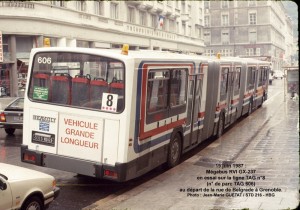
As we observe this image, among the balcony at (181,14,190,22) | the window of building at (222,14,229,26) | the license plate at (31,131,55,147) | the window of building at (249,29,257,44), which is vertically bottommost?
the license plate at (31,131,55,147)

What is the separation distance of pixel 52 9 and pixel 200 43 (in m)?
33.0

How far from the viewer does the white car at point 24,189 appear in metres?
6.24

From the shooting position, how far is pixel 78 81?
8.70 m

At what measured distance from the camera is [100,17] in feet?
104

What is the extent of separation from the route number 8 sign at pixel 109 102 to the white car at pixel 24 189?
6.14ft

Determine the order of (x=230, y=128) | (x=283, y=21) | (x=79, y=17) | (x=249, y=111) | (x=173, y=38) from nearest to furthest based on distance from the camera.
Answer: (x=230, y=128) < (x=249, y=111) < (x=79, y=17) < (x=173, y=38) < (x=283, y=21)

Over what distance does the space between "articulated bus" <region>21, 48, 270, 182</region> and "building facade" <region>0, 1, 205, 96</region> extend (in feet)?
4.03

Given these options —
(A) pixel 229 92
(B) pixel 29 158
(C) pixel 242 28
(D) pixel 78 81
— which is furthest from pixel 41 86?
(C) pixel 242 28

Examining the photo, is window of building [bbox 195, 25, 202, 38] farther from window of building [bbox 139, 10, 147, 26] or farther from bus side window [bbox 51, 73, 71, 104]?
bus side window [bbox 51, 73, 71, 104]

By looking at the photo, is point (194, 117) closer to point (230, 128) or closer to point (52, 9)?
point (230, 128)

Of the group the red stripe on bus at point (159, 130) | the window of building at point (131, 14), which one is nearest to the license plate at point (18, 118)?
the red stripe on bus at point (159, 130)

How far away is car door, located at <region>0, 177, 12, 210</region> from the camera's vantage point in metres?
6.12

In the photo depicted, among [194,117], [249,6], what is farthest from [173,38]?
[249,6]

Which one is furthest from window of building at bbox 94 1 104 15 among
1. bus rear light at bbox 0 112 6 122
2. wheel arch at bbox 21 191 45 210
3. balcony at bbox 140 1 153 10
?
wheel arch at bbox 21 191 45 210
